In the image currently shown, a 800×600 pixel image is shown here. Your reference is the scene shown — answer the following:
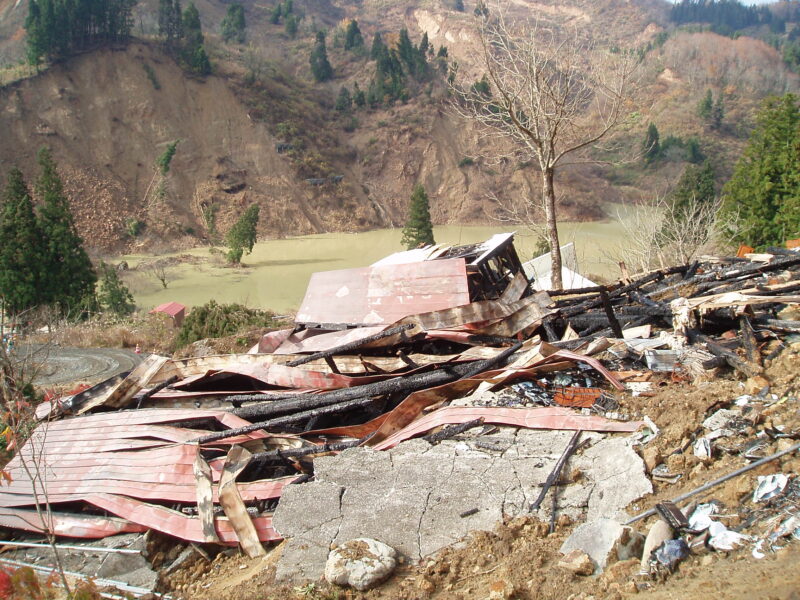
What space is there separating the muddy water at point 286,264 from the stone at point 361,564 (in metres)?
20.4

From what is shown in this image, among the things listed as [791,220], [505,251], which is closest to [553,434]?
[505,251]

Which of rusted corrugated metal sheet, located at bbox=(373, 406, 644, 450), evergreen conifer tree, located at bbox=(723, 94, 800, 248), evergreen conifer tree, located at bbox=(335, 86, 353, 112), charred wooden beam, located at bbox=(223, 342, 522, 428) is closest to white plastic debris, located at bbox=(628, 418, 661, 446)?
rusted corrugated metal sheet, located at bbox=(373, 406, 644, 450)

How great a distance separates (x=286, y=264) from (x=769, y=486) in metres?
38.6

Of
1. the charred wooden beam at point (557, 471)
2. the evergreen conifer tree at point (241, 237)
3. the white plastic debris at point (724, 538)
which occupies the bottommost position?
the evergreen conifer tree at point (241, 237)

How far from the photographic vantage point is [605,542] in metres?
3.16

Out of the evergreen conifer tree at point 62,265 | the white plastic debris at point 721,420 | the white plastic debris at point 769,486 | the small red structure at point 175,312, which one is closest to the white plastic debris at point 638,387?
the white plastic debris at point 721,420

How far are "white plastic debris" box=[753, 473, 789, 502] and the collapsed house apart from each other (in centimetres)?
104

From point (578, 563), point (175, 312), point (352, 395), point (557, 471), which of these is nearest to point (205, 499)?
point (352, 395)

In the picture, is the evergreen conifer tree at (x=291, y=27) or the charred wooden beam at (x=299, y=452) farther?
the evergreen conifer tree at (x=291, y=27)

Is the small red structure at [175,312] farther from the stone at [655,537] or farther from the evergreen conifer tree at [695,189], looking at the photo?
the evergreen conifer tree at [695,189]

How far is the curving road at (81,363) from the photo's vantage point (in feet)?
42.4

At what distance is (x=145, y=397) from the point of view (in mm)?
6242

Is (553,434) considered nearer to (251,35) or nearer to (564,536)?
(564,536)

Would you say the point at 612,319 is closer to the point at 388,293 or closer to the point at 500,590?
the point at 388,293
